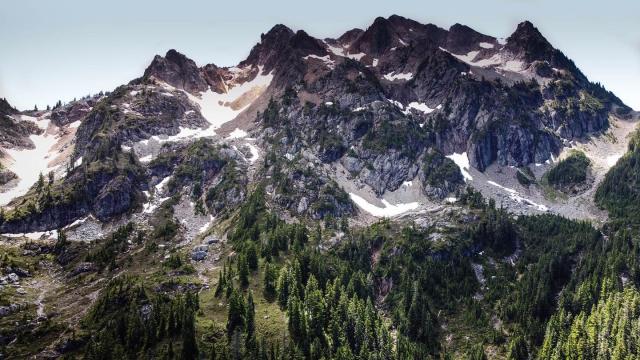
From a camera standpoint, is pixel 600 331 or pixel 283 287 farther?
pixel 283 287

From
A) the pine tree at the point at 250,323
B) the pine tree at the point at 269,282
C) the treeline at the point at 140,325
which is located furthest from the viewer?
the pine tree at the point at 269,282

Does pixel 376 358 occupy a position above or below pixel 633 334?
below

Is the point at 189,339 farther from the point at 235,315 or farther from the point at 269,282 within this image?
the point at 269,282

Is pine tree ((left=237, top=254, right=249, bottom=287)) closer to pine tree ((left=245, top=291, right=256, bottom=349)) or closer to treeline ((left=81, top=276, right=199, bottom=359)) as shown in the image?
pine tree ((left=245, top=291, right=256, bottom=349))

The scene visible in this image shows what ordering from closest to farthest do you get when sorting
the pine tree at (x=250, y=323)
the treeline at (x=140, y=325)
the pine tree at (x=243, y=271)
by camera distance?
the treeline at (x=140, y=325), the pine tree at (x=250, y=323), the pine tree at (x=243, y=271)

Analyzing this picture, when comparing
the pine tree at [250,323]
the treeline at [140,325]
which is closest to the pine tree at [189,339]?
the treeline at [140,325]

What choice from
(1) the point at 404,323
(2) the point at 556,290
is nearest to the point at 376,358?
(1) the point at 404,323

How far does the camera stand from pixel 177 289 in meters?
194

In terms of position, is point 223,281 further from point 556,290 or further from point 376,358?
point 556,290

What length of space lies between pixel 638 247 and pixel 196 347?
16499cm

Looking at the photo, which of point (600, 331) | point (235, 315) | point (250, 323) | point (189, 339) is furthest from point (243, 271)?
point (600, 331)

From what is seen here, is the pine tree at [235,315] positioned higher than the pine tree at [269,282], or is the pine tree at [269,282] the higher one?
the pine tree at [269,282]

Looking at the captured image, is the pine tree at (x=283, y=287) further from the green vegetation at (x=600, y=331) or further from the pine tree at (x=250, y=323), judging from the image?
the green vegetation at (x=600, y=331)

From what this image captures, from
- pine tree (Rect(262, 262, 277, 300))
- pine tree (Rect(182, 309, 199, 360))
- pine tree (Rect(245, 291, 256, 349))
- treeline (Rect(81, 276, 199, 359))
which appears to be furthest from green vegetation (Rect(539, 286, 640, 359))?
treeline (Rect(81, 276, 199, 359))
